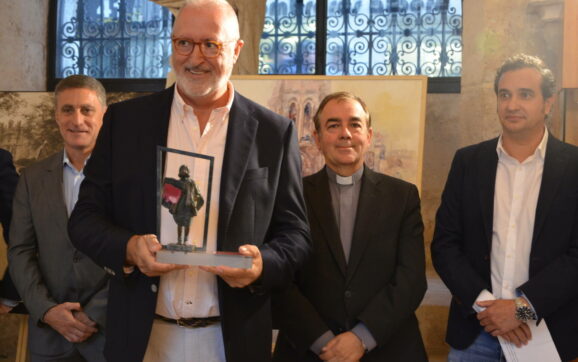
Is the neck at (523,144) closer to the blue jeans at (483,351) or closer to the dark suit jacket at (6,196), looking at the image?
the blue jeans at (483,351)

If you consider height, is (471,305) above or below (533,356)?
above

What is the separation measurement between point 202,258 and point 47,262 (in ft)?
5.37

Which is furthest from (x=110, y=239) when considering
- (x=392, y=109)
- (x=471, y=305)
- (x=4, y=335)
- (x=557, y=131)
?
(x=4, y=335)

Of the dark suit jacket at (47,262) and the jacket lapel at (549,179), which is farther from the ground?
the jacket lapel at (549,179)

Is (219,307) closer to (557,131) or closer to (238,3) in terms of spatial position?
(557,131)

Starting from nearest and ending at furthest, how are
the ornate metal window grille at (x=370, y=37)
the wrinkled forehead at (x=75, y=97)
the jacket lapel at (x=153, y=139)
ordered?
the jacket lapel at (x=153, y=139) → the wrinkled forehead at (x=75, y=97) → the ornate metal window grille at (x=370, y=37)

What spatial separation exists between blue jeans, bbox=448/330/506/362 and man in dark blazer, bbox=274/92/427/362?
0.24 m

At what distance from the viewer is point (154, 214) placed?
7.75ft

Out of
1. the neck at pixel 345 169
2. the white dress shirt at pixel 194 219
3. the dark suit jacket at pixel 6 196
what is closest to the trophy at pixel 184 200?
the white dress shirt at pixel 194 219

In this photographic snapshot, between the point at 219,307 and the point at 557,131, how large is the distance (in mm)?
3167

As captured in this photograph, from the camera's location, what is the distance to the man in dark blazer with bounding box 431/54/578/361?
10.1 feet

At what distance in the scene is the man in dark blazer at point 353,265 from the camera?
299 cm

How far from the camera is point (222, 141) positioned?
2480mm

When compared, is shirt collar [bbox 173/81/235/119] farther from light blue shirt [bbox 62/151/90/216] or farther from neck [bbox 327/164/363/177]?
light blue shirt [bbox 62/151/90/216]
